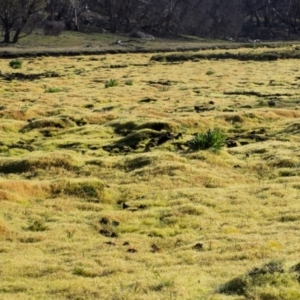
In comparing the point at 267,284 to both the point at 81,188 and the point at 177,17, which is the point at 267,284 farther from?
the point at 177,17

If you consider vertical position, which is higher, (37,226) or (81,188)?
(81,188)

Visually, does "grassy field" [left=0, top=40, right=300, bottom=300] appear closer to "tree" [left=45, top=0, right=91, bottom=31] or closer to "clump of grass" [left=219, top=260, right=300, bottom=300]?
"clump of grass" [left=219, top=260, right=300, bottom=300]

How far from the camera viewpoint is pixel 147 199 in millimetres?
15617

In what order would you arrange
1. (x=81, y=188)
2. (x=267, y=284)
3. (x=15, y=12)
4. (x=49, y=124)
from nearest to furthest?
(x=267, y=284)
(x=81, y=188)
(x=49, y=124)
(x=15, y=12)

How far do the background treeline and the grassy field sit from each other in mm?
87888

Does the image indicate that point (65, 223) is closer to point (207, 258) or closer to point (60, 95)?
point (207, 258)

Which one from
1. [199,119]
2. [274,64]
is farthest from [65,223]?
[274,64]

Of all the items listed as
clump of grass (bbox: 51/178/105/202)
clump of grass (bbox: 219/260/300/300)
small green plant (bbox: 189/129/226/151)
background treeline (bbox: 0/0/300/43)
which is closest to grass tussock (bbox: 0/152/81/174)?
clump of grass (bbox: 51/178/105/202)

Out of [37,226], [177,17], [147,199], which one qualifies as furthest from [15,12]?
[37,226]

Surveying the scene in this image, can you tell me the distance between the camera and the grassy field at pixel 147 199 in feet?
32.4

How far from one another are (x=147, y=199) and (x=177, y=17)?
13153cm

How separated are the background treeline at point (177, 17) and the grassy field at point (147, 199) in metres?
87.9

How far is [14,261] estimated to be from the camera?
11016 mm

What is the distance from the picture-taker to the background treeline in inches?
5049
